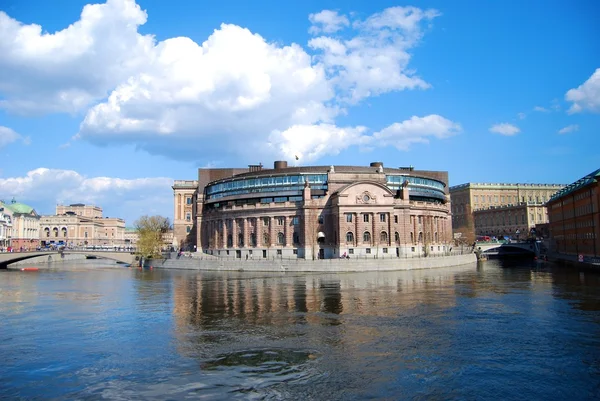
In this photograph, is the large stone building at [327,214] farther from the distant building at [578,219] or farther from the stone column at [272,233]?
the distant building at [578,219]

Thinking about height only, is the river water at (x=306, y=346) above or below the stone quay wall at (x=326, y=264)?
below

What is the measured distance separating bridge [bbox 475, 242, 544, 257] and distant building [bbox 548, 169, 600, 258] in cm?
718

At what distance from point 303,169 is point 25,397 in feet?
329

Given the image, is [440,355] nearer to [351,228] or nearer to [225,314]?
[225,314]

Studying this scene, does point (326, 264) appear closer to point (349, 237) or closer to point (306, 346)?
point (349, 237)

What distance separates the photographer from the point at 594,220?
94.1 metres

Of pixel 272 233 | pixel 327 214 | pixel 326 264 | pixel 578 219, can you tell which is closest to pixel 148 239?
pixel 272 233

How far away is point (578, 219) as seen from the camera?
10831 cm

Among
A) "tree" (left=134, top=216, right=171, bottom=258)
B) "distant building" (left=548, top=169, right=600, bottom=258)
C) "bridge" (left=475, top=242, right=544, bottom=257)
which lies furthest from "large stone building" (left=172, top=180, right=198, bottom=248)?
"distant building" (left=548, top=169, right=600, bottom=258)

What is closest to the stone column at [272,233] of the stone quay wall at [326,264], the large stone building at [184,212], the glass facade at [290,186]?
the glass facade at [290,186]

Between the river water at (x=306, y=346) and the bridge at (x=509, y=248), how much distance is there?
316 ft

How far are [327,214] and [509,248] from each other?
80864mm

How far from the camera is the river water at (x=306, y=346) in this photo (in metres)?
23.3

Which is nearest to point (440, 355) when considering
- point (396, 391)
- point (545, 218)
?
point (396, 391)
